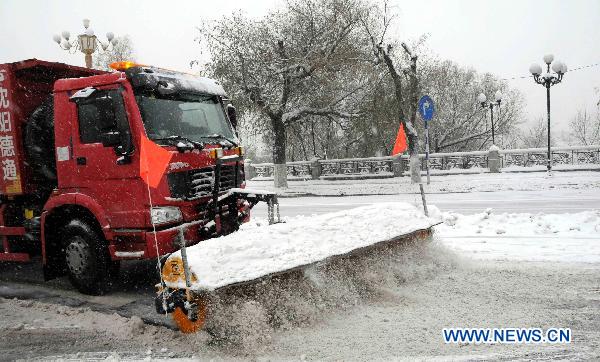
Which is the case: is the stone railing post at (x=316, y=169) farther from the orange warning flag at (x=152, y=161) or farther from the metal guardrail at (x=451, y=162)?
the orange warning flag at (x=152, y=161)

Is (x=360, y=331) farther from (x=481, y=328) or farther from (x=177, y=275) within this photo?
(x=177, y=275)

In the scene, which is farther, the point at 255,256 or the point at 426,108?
the point at 426,108

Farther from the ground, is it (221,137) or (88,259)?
(221,137)

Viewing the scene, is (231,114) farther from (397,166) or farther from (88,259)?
(397,166)

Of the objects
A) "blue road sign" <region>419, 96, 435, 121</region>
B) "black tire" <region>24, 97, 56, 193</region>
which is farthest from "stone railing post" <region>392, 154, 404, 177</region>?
"black tire" <region>24, 97, 56, 193</region>

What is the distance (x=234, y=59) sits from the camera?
2288 cm

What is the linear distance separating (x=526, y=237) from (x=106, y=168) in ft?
23.1

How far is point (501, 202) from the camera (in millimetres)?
15273

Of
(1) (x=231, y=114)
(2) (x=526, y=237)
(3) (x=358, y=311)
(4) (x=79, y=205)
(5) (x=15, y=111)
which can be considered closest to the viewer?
(3) (x=358, y=311)

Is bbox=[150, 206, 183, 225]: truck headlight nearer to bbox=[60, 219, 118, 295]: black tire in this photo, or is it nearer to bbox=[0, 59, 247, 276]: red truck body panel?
bbox=[0, 59, 247, 276]: red truck body panel

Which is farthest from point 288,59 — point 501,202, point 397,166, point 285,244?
point 285,244

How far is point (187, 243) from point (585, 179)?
19775 mm

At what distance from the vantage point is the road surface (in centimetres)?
1348

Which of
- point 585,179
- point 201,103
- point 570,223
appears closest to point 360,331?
point 201,103
